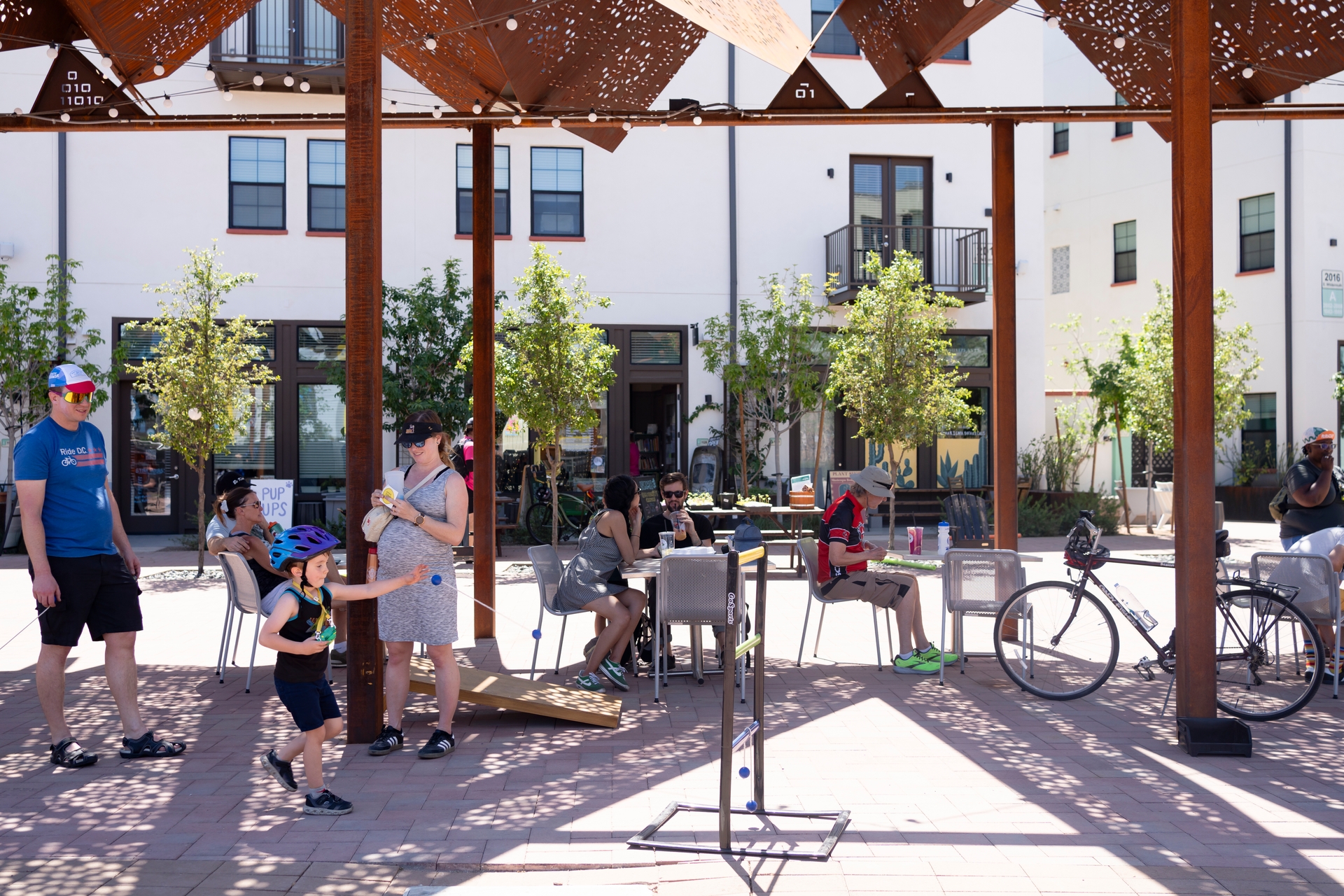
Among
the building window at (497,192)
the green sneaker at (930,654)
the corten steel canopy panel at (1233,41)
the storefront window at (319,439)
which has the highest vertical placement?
the building window at (497,192)

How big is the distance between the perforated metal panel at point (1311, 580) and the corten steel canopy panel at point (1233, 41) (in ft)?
11.0

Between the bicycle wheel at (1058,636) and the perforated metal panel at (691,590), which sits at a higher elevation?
the perforated metal panel at (691,590)

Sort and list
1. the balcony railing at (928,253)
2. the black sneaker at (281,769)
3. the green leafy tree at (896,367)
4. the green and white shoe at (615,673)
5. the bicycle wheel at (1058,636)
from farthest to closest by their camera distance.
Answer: the balcony railing at (928,253) < the green leafy tree at (896,367) < the green and white shoe at (615,673) < the bicycle wheel at (1058,636) < the black sneaker at (281,769)

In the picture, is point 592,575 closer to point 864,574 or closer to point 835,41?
point 864,574

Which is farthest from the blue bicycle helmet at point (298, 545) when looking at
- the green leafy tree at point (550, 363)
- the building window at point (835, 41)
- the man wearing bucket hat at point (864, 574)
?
the building window at point (835, 41)

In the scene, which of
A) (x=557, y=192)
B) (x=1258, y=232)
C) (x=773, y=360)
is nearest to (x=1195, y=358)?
(x=773, y=360)

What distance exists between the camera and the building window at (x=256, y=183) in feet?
60.4

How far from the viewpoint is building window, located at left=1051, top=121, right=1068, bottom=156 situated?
89.5 ft

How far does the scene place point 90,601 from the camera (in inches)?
214

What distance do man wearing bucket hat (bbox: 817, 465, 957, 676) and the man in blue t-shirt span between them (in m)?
4.10

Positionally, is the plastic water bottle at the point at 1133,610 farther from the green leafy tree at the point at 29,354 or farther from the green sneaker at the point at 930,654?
the green leafy tree at the point at 29,354

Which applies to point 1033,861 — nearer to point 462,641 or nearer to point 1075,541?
point 1075,541

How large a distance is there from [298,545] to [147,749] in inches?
69.4

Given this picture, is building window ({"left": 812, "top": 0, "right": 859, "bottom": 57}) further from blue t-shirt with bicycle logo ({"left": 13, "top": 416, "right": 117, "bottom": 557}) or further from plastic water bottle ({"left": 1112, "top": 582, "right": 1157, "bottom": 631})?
blue t-shirt with bicycle logo ({"left": 13, "top": 416, "right": 117, "bottom": 557})
